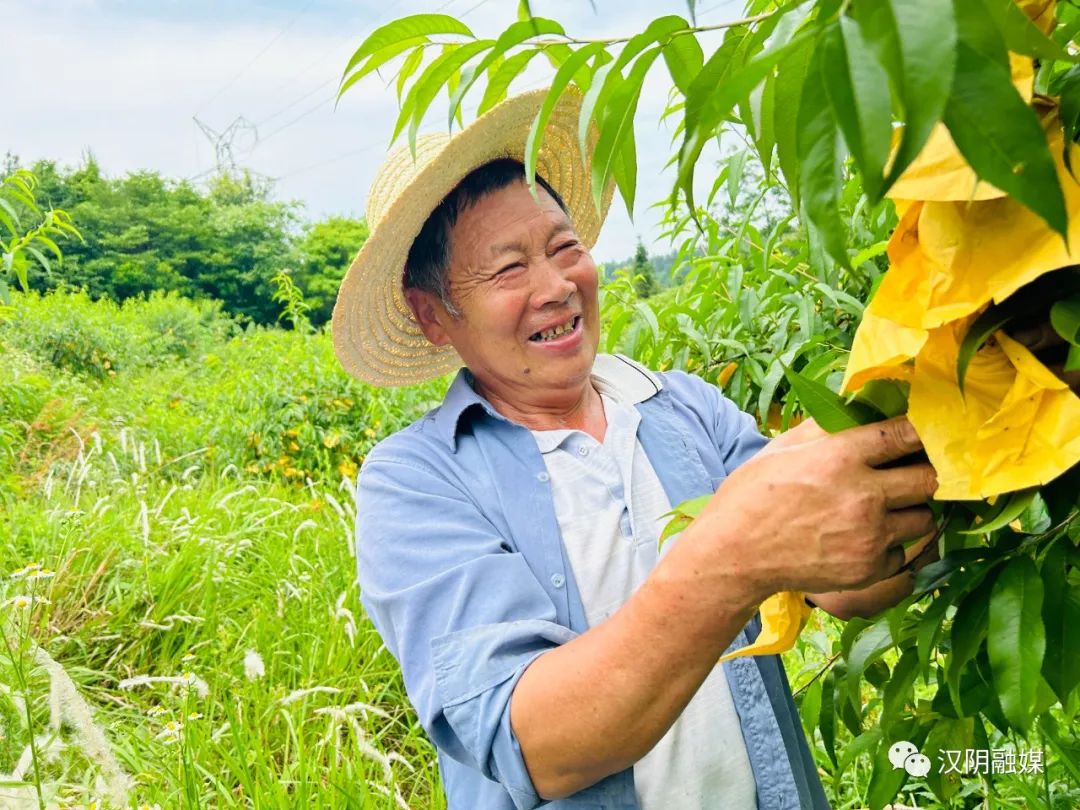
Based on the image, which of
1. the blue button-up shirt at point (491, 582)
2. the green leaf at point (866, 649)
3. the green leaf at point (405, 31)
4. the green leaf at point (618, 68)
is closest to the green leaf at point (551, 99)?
the green leaf at point (618, 68)

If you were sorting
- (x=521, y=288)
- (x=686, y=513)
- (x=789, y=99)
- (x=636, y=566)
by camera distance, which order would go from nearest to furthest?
(x=789, y=99)
(x=686, y=513)
(x=636, y=566)
(x=521, y=288)

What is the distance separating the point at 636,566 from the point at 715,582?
1.39 feet

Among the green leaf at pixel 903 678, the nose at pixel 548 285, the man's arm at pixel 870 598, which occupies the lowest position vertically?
the man's arm at pixel 870 598

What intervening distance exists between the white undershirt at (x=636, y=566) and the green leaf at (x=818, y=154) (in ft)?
2.34

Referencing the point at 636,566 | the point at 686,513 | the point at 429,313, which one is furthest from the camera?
the point at 429,313

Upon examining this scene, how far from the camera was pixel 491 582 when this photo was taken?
0.96 m

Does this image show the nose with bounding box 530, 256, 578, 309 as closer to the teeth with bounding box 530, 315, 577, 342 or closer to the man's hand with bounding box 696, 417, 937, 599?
the teeth with bounding box 530, 315, 577, 342

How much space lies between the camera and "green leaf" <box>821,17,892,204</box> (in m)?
0.29

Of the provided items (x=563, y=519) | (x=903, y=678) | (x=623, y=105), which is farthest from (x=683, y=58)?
(x=563, y=519)

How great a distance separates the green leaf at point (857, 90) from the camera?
0.29m

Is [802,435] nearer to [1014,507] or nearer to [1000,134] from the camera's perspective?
[1014,507]

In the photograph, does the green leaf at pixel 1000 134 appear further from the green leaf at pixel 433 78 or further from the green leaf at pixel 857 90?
the green leaf at pixel 433 78

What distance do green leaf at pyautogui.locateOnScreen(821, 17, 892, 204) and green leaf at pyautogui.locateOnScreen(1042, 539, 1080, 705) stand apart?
345 millimetres

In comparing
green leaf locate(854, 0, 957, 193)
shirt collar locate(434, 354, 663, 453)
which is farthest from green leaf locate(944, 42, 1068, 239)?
shirt collar locate(434, 354, 663, 453)
